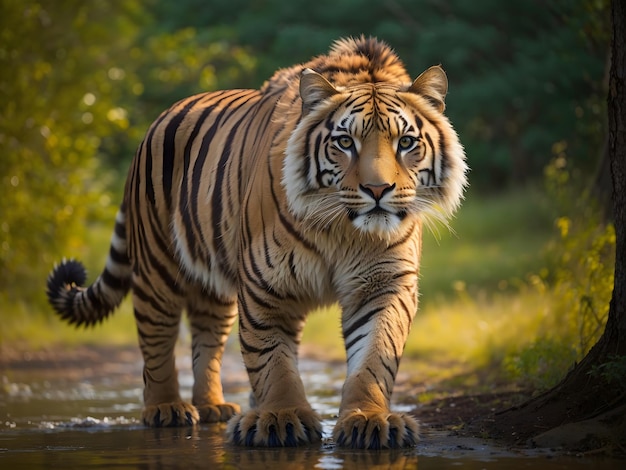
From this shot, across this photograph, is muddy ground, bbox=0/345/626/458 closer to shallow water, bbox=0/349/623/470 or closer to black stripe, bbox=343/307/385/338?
shallow water, bbox=0/349/623/470

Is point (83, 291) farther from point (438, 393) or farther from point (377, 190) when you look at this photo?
point (377, 190)

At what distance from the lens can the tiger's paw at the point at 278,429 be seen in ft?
17.0

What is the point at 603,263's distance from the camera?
7156 mm

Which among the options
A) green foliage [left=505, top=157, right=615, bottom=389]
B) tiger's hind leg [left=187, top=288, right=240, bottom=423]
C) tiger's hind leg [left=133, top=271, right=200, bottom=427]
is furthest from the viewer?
tiger's hind leg [left=187, top=288, right=240, bottom=423]

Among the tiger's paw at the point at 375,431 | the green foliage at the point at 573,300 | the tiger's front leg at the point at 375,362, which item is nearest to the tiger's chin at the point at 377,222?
the tiger's front leg at the point at 375,362

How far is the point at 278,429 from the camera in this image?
5.19 meters

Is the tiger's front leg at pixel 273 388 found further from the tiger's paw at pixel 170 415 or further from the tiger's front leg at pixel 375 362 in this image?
the tiger's paw at pixel 170 415

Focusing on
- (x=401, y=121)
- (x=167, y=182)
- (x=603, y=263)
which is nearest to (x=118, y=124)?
(x=167, y=182)

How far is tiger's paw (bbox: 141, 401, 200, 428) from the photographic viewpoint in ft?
21.5

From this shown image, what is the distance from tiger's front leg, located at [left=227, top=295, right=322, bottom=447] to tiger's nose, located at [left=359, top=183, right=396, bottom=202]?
0.84 meters

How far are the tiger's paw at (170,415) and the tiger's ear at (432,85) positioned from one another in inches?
93.1

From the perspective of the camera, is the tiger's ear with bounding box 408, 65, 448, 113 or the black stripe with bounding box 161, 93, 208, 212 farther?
the black stripe with bounding box 161, 93, 208, 212

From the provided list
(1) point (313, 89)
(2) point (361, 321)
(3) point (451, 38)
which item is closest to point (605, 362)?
(2) point (361, 321)

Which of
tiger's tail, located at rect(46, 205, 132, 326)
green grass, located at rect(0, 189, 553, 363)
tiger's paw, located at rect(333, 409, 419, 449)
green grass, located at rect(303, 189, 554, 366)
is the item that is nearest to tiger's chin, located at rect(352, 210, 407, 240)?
green grass, located at rect(303, 189, 554, 366)
